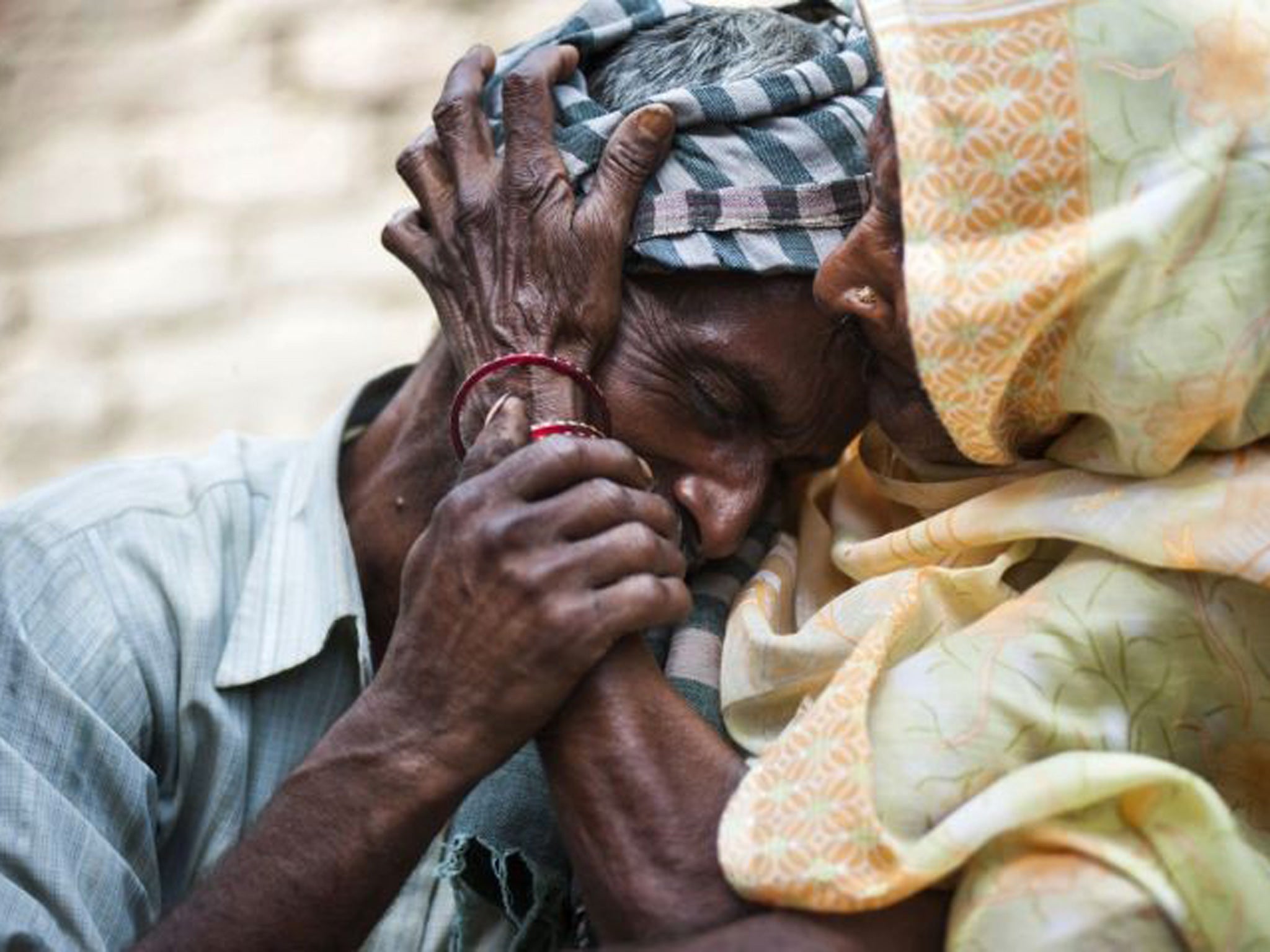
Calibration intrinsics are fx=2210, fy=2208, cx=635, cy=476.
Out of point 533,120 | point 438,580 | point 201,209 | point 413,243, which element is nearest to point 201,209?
point 201,209

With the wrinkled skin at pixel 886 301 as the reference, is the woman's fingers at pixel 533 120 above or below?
above

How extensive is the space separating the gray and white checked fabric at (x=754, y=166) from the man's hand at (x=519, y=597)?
0.35 meters

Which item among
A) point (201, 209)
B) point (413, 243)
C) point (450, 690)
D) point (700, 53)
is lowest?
point (201, 209)

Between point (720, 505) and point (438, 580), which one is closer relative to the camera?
point (438, 580)

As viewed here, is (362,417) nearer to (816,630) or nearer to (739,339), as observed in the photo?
(739,339)

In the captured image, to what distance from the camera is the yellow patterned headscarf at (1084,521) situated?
75.0 inches

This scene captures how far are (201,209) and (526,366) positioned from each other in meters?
2.39

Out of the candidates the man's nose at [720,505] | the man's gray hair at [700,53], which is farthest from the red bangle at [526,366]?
the man's gray hair at [700,53]

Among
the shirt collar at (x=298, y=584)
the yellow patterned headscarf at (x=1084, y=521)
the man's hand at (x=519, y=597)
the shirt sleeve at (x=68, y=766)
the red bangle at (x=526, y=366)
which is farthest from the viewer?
the shirt collar at (x=298, y=584)

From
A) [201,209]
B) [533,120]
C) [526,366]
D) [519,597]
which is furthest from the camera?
[201,209]

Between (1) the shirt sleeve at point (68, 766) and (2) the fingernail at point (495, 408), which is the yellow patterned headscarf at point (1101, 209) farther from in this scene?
(1) the shirt sleeve at point (68, 766)

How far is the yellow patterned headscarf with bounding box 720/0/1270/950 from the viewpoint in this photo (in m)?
1.90

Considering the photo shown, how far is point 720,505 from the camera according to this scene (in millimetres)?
2520

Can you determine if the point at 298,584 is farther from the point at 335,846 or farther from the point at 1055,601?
the point at 1055,601
